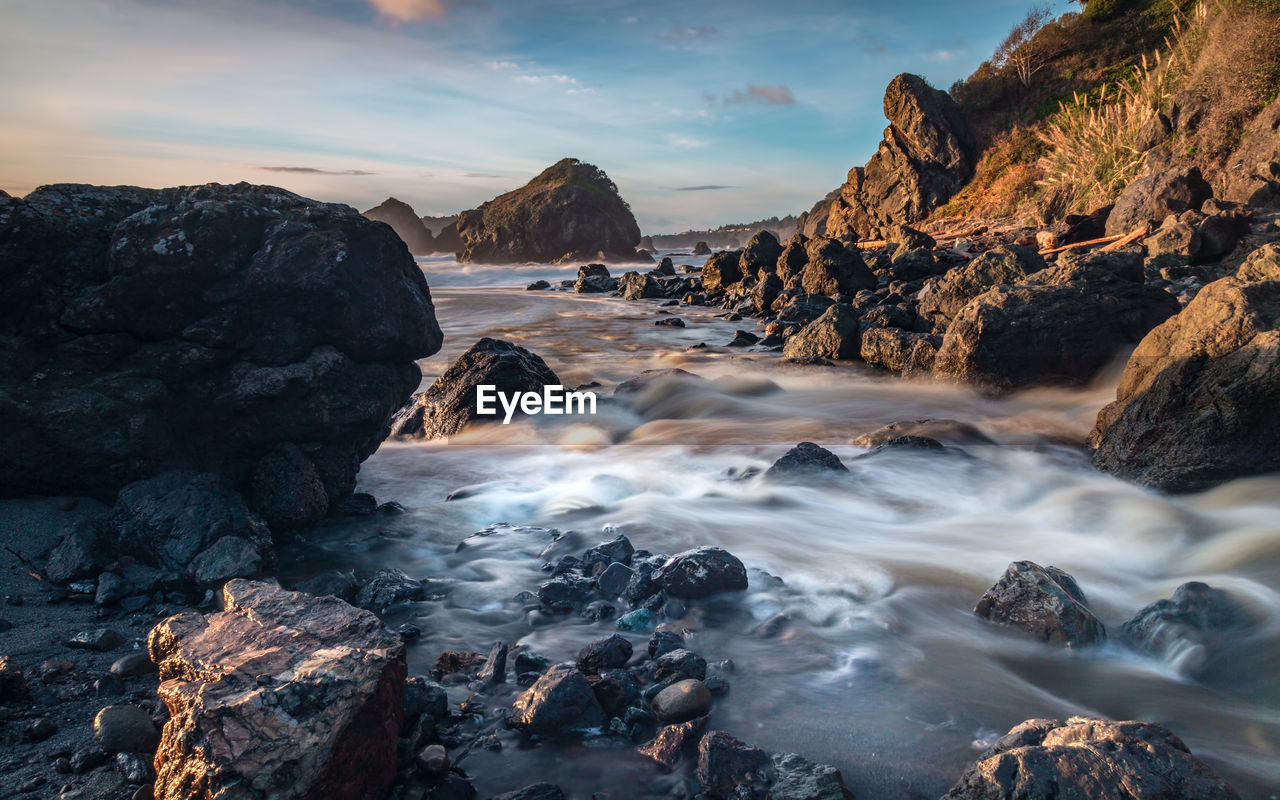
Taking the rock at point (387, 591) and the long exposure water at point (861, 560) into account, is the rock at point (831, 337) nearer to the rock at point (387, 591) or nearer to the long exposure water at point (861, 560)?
the long exposure water at point (861, 560)

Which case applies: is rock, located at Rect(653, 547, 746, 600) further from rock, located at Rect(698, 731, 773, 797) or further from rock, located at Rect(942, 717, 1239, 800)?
rock, located at Rect(942, 717, 1239, 800)

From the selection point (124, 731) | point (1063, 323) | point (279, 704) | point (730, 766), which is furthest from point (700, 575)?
point (1063, 323)

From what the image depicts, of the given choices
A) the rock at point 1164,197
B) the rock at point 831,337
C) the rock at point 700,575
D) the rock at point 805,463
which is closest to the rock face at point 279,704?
the rock at point 700,575

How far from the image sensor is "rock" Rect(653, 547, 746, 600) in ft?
14.4

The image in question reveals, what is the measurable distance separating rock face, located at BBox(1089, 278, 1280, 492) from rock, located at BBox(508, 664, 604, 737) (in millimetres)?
5394

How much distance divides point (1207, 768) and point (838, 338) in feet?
36.8

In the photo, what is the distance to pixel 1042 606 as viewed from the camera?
4.01 m

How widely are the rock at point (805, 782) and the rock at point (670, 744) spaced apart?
0.38 meters

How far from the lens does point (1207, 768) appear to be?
7.62 ft

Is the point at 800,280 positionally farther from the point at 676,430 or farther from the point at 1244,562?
the point at 1244,562

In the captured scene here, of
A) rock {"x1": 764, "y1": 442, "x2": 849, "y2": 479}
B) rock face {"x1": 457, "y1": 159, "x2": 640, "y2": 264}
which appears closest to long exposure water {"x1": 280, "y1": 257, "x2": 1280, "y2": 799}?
rock {"x1": 764, "y1": 442, "x2": 849, "y2": 479}

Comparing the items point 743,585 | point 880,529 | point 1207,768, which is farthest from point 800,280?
point 1207,768

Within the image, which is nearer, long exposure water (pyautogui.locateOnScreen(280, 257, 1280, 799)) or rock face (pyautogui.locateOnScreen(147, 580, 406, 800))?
rock face (pyautogui.locateOnScreen(147, 580, 406, 800))

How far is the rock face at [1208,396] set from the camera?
220 inches
